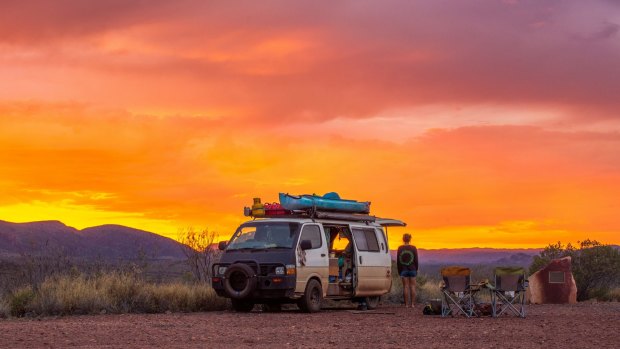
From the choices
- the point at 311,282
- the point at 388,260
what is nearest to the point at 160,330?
the point at 311,282

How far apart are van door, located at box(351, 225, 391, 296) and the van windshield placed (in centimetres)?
236

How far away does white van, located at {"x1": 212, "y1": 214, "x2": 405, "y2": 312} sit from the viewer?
22016 millimetres

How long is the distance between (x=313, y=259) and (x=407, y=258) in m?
3.50

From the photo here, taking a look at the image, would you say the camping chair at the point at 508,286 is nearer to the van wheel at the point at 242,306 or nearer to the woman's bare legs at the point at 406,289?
the woman's bare legs at the point at 406,289

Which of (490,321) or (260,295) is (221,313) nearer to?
(260,295)

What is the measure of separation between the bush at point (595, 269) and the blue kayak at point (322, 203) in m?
11.7

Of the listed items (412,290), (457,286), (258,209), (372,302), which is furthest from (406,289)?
(258,209)

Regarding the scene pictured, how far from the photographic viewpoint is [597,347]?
591 inches

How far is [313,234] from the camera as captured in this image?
23.0m

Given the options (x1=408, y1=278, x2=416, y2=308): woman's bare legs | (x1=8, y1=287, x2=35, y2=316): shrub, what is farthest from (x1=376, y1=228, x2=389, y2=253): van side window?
(x1=8, y1=287, x2=35, y2=316): shrub

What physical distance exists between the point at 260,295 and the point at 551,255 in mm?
18146

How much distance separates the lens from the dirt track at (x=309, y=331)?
15.2 m

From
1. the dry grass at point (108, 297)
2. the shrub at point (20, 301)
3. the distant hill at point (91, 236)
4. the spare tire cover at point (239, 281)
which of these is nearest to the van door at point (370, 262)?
the spare tire cover at point (239, 281)

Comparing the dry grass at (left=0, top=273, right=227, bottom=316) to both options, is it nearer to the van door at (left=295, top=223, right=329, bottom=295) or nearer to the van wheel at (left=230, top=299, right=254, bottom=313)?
the van wheel at (left=230, top=299, right=254, bottom=313)
